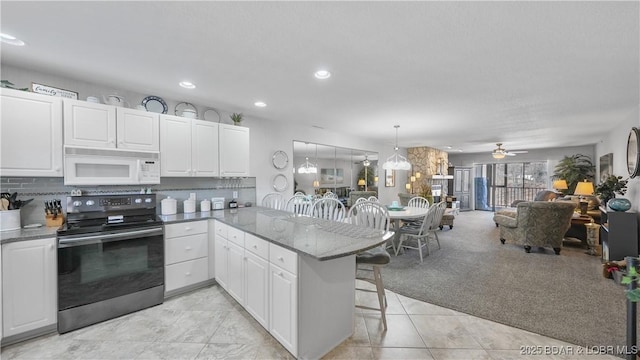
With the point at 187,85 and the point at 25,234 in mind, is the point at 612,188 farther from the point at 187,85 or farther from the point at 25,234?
the point at 25,234

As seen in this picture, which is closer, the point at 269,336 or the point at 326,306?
the point at 326,306

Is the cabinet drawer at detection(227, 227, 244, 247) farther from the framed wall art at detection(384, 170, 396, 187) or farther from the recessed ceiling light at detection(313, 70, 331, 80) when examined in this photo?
the framed wall art at detection(384, 170, 396, 187)

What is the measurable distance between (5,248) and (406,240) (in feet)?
17.9

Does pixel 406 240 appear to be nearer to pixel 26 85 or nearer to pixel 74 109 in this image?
pixel 74 109

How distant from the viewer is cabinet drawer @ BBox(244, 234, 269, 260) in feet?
6.71

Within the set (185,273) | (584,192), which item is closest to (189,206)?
(185,273)

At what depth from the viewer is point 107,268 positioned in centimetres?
237

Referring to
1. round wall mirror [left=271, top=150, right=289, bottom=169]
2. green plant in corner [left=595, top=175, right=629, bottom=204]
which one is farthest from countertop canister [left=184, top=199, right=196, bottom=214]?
green plant in corner [left=595, top=175, right=629, bottom=204]

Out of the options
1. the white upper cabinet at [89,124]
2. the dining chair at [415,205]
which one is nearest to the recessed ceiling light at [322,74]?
the white upper cabinet at [89,124]

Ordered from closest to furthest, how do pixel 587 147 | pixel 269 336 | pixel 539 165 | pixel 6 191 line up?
pixel 269 336 < pixel 6 191 < pixel 587 147 < pixel 539 165

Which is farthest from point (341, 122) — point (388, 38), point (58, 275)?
point (58, 275)

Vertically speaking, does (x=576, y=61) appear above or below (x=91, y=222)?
above

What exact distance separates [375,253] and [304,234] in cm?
68

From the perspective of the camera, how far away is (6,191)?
7.76ft
